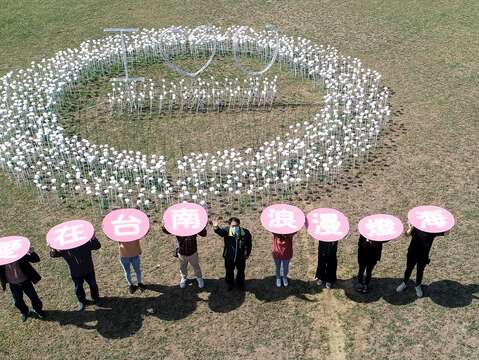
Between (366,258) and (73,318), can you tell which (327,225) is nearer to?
(366,258)

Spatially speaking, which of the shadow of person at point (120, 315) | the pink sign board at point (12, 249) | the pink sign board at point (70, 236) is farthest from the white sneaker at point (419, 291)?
the pink sign board at point (12, 249)

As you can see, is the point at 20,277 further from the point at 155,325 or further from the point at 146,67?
the point at 146,67

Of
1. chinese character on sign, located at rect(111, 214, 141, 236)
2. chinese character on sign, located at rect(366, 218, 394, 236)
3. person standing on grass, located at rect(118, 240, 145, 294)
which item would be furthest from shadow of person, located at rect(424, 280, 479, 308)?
chinese character on sign, located at rect(111, 214, 141, 236)

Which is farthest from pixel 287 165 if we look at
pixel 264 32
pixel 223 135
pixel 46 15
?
pixel 46 15

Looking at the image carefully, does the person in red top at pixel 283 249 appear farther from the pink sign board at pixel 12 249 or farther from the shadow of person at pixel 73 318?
the pink sign board at pixel 12 249

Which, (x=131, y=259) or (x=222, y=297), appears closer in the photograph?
(x=131, y=259)

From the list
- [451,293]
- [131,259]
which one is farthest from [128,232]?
[451,293]

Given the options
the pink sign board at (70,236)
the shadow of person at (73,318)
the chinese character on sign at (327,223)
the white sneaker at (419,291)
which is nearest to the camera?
the pink sign board at (70,236)
